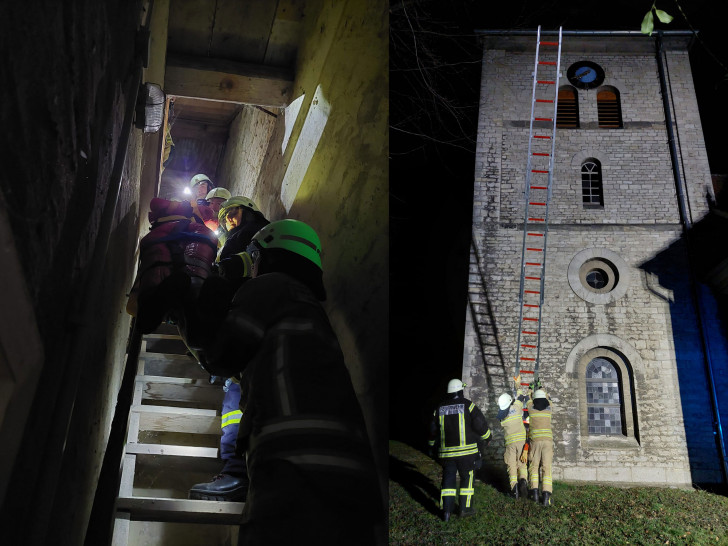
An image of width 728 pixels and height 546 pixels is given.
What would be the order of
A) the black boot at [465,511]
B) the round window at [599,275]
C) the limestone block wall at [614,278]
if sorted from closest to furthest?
the black boot at [465,511]
the limestone block wall at [614,278]
the round window at [599,275]

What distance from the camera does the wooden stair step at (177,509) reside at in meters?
2.68

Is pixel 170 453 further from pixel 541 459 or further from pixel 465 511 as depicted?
pixel 541 459

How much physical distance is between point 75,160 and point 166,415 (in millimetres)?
2452

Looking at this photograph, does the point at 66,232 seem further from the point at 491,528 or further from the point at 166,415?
the point at 491,528

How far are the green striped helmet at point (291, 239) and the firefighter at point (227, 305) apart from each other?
0.83 feet

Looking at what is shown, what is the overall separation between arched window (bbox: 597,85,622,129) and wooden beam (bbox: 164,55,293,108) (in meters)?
11.3

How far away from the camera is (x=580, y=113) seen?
14250 millimetres

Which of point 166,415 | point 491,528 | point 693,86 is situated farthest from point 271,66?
point 693,86

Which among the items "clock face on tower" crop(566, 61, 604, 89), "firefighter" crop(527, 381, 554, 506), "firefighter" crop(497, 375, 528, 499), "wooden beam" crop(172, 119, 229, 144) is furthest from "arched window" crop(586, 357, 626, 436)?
"wooden beam" crop(172, 119, 229, 144)

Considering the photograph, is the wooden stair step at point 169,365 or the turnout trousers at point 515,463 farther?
the turnout trousers at point 515,463

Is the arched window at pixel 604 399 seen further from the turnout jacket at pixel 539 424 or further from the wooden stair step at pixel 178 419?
the wooden stair step at pixel 178 419

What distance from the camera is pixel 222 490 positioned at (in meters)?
2.89

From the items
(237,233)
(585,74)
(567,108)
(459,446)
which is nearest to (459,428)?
(459,446)

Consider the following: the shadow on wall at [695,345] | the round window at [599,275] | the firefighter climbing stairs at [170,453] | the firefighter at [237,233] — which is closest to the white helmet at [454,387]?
the firefighter climbing stairs at [170,453]
